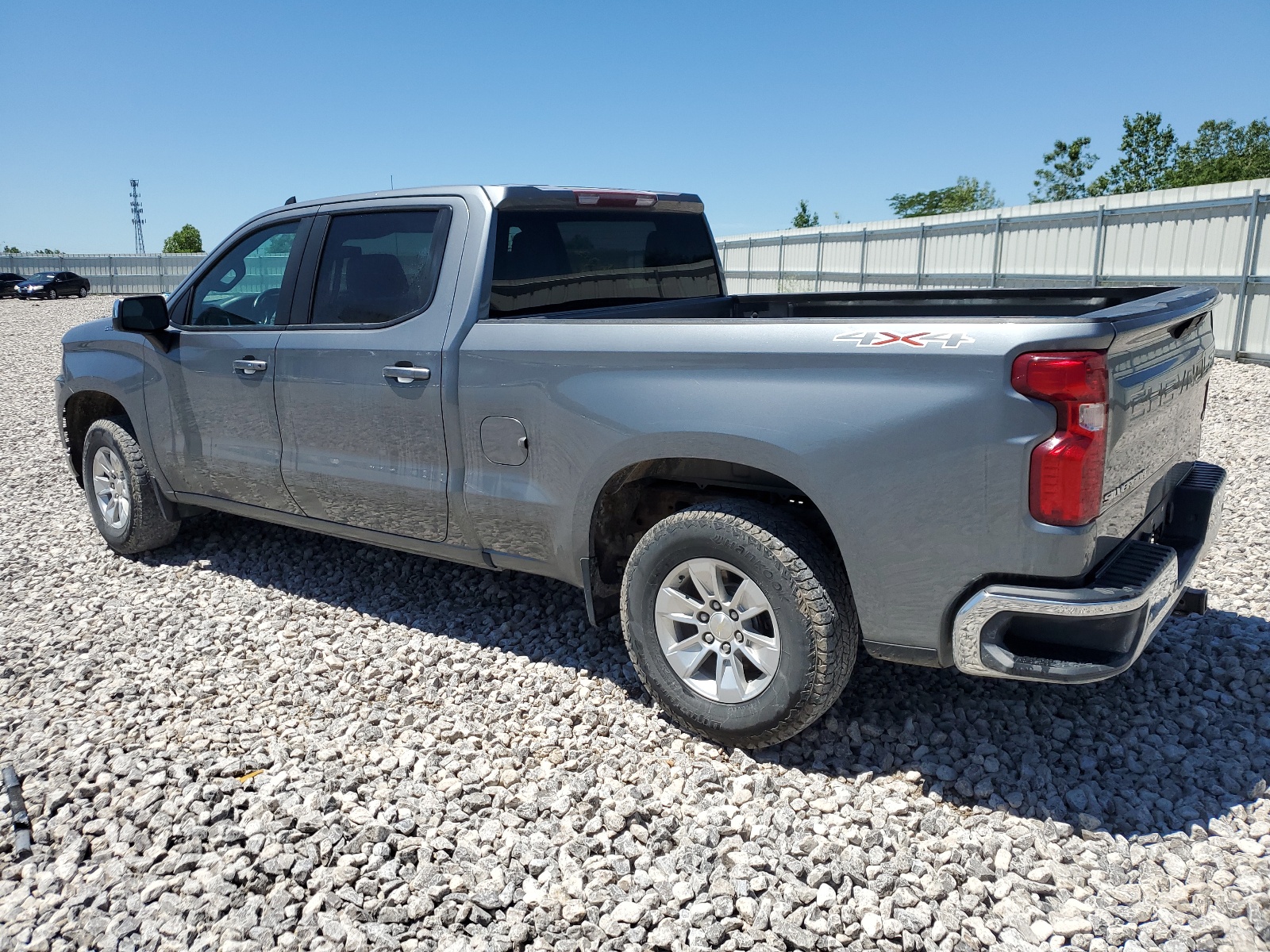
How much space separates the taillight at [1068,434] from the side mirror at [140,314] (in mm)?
4138

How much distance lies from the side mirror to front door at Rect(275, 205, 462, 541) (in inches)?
35.1

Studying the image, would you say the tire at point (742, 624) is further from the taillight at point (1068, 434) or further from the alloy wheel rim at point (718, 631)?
the taillight at point (1068, 434)

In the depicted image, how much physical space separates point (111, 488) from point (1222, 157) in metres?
58.2

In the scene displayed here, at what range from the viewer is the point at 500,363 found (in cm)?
363

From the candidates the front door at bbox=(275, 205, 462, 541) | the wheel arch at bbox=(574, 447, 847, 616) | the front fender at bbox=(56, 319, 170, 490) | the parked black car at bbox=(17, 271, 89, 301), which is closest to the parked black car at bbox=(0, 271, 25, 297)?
the parked black car at bbox=(17, 271, 89, 301)

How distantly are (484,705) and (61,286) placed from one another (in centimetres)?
3867

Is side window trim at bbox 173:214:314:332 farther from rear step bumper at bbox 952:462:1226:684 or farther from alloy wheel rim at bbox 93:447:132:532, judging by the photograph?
rear step bumper at bbox 952:462:1226:684

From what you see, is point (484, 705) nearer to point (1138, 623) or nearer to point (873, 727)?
point (873, 727)

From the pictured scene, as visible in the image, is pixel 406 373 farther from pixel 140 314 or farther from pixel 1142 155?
pixel 1142 155

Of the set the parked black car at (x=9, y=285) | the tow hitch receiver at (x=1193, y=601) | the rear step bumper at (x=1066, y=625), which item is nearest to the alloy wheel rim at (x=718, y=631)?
the rear step bumper at (x=1066, y=625)

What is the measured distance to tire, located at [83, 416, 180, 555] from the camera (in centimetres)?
543

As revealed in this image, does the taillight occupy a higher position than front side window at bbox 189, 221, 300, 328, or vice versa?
front side window at bbox 189, 221, 300, 328

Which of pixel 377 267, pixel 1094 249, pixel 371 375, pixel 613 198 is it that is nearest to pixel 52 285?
pixel 1094 249

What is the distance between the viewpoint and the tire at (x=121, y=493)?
214 inches
